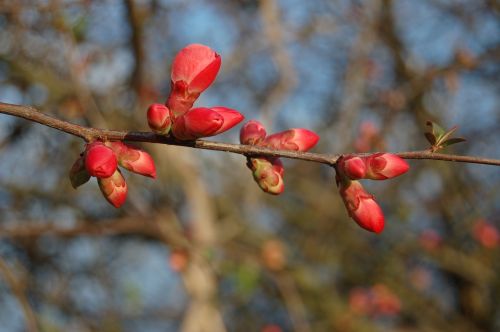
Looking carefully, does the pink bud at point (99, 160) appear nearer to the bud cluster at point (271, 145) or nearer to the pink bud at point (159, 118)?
the pink bud at point (159, 118)

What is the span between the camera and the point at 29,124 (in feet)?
11.5

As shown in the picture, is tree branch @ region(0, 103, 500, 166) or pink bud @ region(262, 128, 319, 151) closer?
tree branch @ region(0, 103, 500, 166)

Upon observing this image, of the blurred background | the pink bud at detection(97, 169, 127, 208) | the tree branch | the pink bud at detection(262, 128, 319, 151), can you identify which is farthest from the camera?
the blurred background

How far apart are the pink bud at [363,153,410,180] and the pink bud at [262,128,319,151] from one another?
0.53 ft

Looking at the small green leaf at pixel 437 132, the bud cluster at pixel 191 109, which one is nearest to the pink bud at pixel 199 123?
the bud cluster at pixel 191 109

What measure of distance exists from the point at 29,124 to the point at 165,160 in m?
0.91

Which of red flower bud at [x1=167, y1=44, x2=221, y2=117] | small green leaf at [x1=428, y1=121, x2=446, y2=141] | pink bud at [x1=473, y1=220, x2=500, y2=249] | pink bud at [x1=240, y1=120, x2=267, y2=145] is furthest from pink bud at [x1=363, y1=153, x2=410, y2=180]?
pink bud at [x1=473, y1=220, x2=500, y2=249]

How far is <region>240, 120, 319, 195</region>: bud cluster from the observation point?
1.25m

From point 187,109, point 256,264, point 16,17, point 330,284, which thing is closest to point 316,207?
point 330,284

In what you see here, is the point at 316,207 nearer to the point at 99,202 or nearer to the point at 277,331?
the point at 277,331

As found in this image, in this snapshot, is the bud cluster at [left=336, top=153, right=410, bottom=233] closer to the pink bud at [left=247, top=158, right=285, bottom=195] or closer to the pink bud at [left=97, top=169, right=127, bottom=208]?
the pink bud at [left=247, top=158, right=285, bottom=195]

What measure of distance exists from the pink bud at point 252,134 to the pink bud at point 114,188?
0.89 ft

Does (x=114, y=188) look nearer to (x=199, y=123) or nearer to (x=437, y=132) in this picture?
(x=199, y=123)

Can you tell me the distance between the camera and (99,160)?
1053 millimetres
